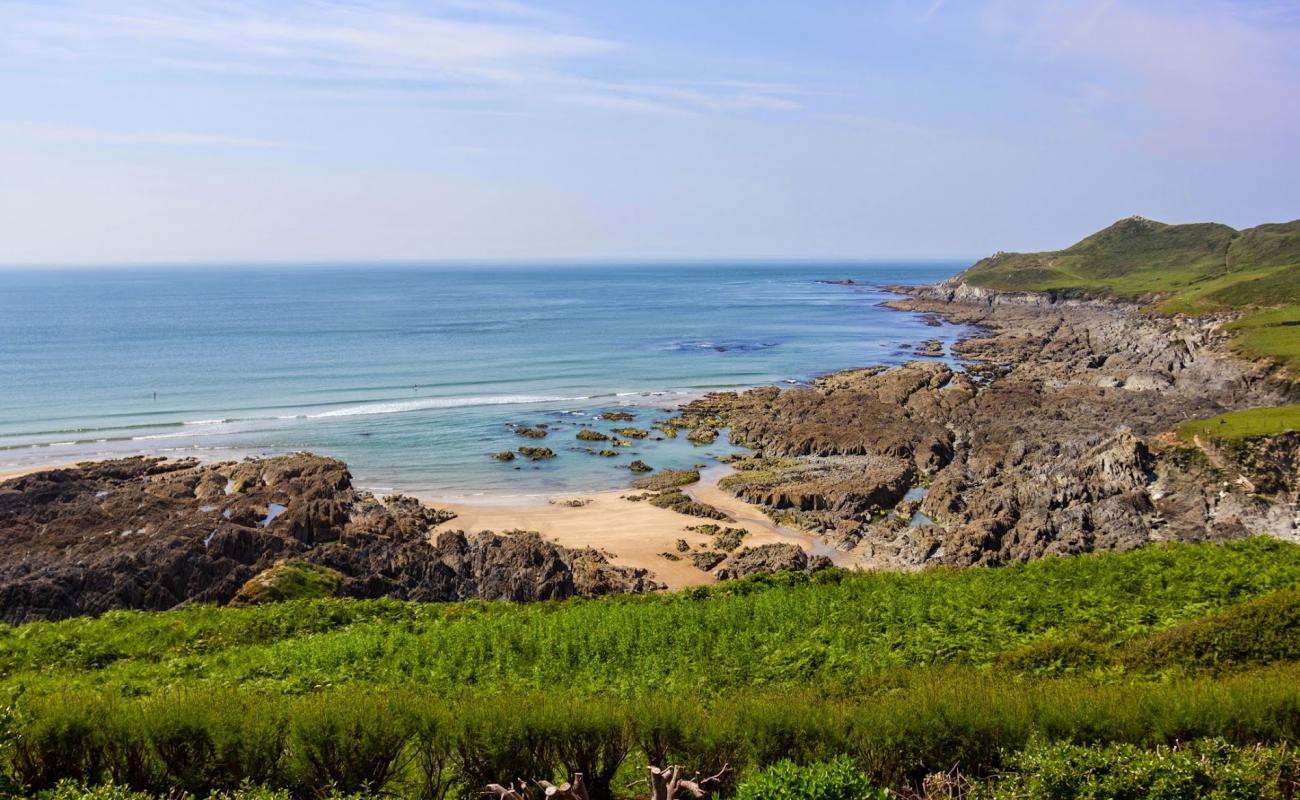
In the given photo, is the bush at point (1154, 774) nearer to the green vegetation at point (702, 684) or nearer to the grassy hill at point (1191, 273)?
the green vegetation at point (702, 684)

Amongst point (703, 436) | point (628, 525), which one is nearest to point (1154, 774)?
point (628, 525)

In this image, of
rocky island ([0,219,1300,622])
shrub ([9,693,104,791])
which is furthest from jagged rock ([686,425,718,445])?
shrub ([9,693,104,791])

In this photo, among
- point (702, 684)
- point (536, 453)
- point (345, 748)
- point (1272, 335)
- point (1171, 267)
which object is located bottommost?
point (536, 453)

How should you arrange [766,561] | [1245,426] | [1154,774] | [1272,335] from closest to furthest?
[1154,774], [766,561], [1245,426], [1272,335]

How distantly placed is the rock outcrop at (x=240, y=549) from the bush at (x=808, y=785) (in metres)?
17.5

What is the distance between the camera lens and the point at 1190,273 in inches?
5246

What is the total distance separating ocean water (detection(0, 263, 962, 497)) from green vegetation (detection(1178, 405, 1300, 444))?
79.9ft

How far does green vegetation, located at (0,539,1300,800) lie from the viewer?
10.0 metres

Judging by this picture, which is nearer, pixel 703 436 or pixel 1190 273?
pixel 703 436

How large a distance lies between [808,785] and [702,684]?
6030mm

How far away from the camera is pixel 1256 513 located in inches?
1158

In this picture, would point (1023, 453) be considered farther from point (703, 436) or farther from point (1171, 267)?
point (1171, 267)

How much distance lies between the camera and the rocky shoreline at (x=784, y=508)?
24.9m

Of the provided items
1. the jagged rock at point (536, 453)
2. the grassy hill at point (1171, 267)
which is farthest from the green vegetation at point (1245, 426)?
the grassy hill at point (1171, 267)
